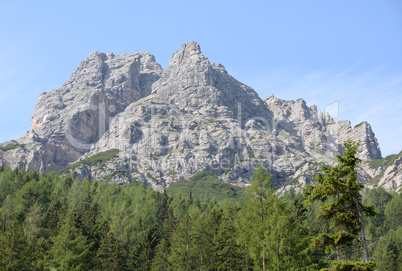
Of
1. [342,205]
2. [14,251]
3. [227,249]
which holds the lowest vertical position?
[227,249]

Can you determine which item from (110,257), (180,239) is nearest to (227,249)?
(180,239)

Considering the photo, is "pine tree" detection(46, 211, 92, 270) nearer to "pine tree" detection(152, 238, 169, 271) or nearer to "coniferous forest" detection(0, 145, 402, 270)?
"coniferous forest" detection(0, 145, 402, 270)

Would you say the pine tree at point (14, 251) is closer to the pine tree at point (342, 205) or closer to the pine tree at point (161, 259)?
the pine tree at point (161, 259)

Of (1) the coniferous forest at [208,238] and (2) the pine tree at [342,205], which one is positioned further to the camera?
(1) the coniferous forest at [208,238]

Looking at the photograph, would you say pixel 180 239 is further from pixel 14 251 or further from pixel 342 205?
pixel 342 205

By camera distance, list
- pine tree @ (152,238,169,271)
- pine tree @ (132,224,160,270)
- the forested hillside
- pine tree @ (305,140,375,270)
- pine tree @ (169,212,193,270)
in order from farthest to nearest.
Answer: pine tree @ (132,224,160,270) < pine tree @ (152,238,169,271) < pine tree @ (169,212,193,270) < the forested hillside < pine tree @ (305,140,375,270)

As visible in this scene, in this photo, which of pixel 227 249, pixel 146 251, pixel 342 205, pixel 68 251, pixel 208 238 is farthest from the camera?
pixel 146 251

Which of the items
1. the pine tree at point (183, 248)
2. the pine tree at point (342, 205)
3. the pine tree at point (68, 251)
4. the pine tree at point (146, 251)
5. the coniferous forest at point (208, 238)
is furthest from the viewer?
the pine tree at point (146, 251)

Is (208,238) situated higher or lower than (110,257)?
higher

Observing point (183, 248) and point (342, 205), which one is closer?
point (342, 205)

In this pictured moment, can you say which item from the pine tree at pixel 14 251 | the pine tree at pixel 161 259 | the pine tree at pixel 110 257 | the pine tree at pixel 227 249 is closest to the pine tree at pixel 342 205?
the pine tree at pixel 227 249

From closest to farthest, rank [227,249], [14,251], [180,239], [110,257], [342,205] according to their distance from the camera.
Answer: [342,205] → [14,251] → [227,249] → [180,239] → [110,257]

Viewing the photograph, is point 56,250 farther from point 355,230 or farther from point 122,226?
point 355,230

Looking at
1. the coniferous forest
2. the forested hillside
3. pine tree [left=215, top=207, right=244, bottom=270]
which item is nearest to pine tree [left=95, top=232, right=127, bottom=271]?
the forested hillside
